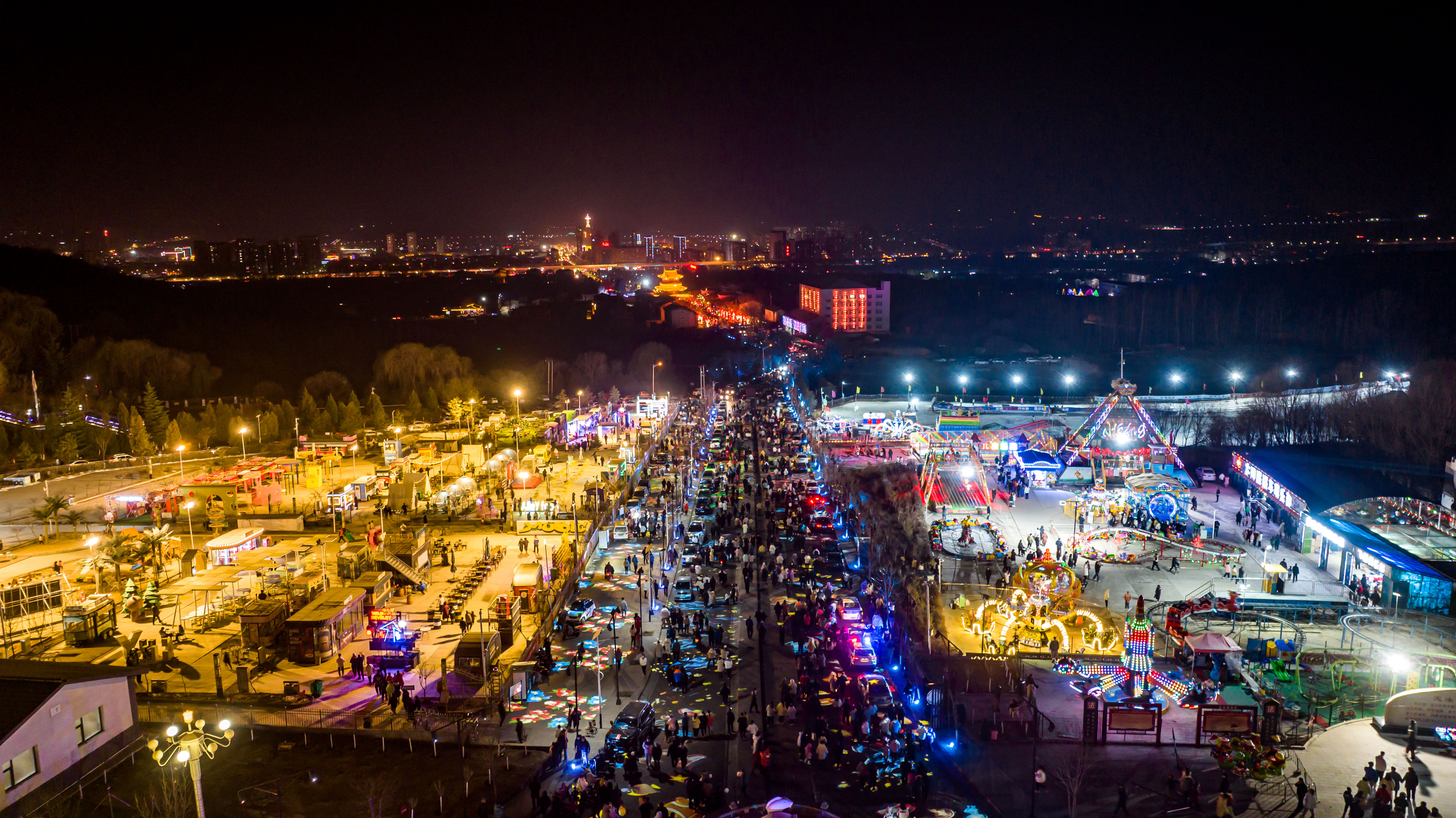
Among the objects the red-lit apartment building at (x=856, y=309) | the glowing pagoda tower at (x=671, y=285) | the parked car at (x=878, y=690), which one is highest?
the glowing pagoda tower at (x=671, y=285)

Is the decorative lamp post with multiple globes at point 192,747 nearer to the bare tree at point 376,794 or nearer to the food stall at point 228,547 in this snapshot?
the bare tree at point 376,794

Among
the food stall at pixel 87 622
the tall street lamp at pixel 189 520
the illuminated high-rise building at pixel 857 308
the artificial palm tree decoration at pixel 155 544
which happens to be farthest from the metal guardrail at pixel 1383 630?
the illuminated high-rise building at pixel 857 308

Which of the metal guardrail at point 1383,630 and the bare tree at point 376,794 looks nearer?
the bare tree at point 376,794

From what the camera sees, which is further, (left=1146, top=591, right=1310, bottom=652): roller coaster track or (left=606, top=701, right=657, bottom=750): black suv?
(left=1146, top=591, right=1310, bottom=652): roller coaster track

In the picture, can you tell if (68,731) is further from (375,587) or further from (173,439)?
(173,439)

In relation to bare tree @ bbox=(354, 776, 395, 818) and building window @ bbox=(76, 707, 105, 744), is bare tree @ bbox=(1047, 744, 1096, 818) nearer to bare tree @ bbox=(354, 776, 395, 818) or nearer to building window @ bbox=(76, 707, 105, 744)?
bare tree @ bbox=(354, 776, 395, 818)

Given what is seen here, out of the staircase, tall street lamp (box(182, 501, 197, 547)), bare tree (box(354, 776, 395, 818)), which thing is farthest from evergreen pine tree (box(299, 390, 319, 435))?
bare tree (box(354, 776, 395, 818))
